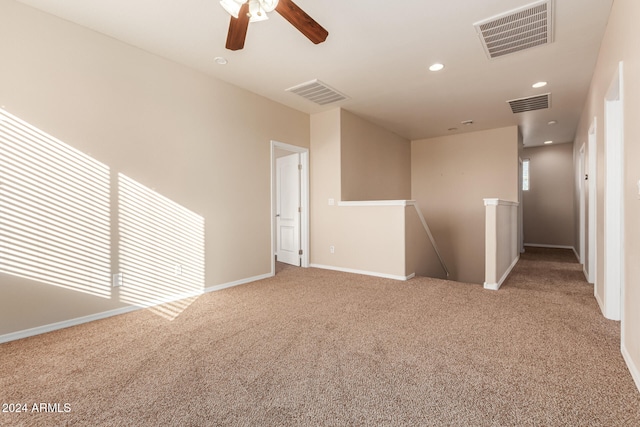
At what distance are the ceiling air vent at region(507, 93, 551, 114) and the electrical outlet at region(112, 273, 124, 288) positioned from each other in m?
5.65

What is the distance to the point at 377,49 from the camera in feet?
10.3

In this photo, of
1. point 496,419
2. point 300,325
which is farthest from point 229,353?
point 496,419

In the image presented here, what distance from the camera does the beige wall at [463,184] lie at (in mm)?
6055

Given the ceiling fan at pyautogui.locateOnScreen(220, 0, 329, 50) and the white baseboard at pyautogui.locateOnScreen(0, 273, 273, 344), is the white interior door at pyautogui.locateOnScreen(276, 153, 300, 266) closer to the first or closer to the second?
the white baseboard at pyautogui.locateOnScreen(0, 273, 273, 344)

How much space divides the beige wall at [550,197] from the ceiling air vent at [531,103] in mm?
4081

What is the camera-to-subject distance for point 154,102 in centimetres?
329

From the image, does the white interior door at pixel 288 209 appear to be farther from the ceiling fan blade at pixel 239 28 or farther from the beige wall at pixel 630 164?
the beige wall at pixel 630 164

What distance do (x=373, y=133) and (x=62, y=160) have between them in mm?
4723

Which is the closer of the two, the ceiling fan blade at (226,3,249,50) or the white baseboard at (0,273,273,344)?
the ceiling fan blade at (226,3,249,50)

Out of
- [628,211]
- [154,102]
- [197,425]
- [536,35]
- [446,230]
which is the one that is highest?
[536,35]

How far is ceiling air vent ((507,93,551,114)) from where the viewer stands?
14.7ft

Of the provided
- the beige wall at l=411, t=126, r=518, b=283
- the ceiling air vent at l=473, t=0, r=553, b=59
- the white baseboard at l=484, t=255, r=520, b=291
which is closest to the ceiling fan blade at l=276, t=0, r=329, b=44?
the ceiling air vent at l=473, t=0, r=553, b=59

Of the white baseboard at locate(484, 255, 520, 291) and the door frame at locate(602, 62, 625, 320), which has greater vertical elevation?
the door frame at locate(602, 62, 625, 320)

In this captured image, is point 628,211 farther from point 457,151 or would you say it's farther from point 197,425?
point 457,151
